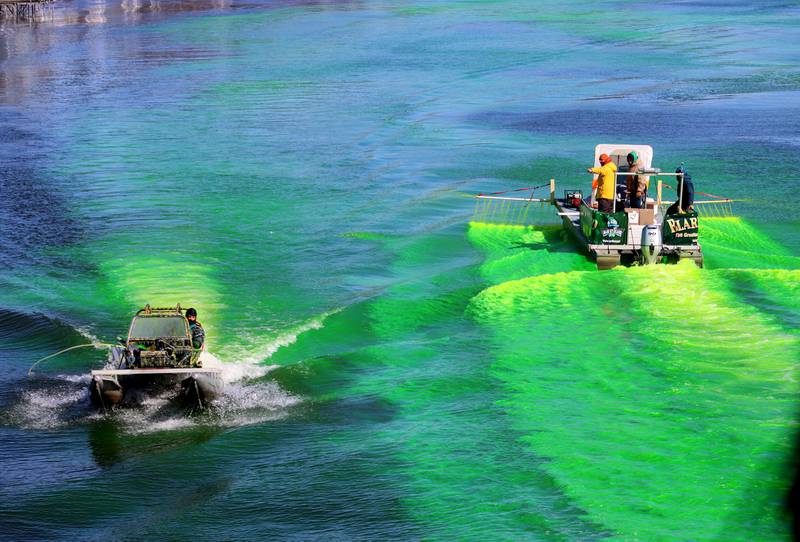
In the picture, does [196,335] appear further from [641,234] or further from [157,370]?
[641,234]

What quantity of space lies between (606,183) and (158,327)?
1358 centimetres

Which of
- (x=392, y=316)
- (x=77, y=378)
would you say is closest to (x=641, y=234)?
(x=392, y=316)

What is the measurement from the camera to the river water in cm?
1753

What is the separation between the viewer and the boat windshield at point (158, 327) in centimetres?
2108

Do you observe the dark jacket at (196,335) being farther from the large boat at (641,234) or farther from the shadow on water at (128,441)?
the large boat at (641,234)

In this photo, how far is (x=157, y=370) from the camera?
2000cm

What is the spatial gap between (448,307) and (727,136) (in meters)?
24.7

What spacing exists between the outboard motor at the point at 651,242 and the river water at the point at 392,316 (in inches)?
15.6

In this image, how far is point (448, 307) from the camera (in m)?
26.7

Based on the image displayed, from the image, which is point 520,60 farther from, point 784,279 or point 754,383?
point 754,383

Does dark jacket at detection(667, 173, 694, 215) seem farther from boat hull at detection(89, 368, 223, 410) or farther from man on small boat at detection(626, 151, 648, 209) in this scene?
boat hull at detection(89, 368, 223, 410)

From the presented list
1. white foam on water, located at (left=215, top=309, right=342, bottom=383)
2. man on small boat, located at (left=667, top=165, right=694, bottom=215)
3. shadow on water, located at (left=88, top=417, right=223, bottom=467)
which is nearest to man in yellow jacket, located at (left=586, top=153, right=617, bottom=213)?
man on small boat, located at (left=667, top=165, right=694, bottom=215)

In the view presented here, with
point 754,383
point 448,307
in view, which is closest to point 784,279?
point 754,383

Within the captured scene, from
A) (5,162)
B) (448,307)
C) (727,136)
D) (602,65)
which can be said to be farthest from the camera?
(602,65)
